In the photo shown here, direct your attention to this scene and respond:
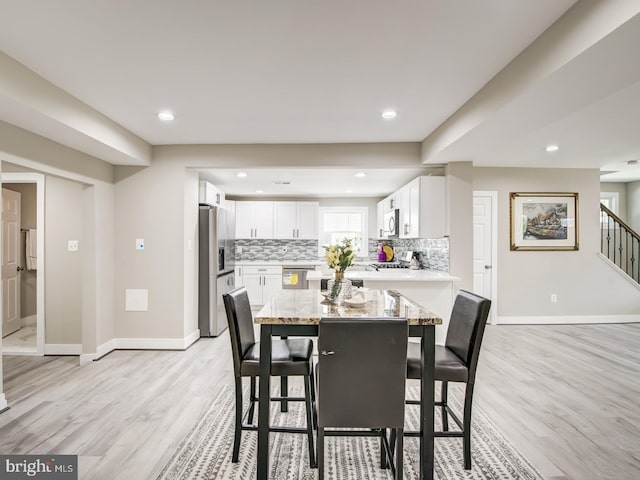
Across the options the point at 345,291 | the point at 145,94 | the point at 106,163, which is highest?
the point at 145,94

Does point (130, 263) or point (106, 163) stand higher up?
point (106, 163)

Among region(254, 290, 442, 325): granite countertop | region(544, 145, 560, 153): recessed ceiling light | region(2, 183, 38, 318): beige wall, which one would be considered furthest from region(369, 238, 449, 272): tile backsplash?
region(2, 183, 38, 318): beige wall

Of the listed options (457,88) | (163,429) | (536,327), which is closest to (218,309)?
(163,429)

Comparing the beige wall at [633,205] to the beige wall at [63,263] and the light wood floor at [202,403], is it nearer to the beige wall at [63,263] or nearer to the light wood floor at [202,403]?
the light wood floor at [202,403]

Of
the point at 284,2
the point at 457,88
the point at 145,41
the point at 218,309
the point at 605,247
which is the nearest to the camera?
the point at 284,2

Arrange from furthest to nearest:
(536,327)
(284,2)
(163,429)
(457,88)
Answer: (536,327) → (457,88) → (163,429) → (284,2)

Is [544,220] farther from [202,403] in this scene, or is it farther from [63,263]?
[63,263]

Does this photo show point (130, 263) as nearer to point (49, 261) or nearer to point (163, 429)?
point (49, 261)

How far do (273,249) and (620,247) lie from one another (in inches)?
254

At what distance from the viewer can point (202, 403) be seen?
2.92 metres

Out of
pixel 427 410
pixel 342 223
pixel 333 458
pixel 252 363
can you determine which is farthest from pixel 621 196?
pixel 252 363

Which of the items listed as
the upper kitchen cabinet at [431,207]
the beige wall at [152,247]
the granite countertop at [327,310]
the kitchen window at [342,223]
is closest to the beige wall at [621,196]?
the upper kitchen cabinet at [431,207]

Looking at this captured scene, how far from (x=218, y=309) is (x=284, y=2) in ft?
13.2

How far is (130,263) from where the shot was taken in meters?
4.34
